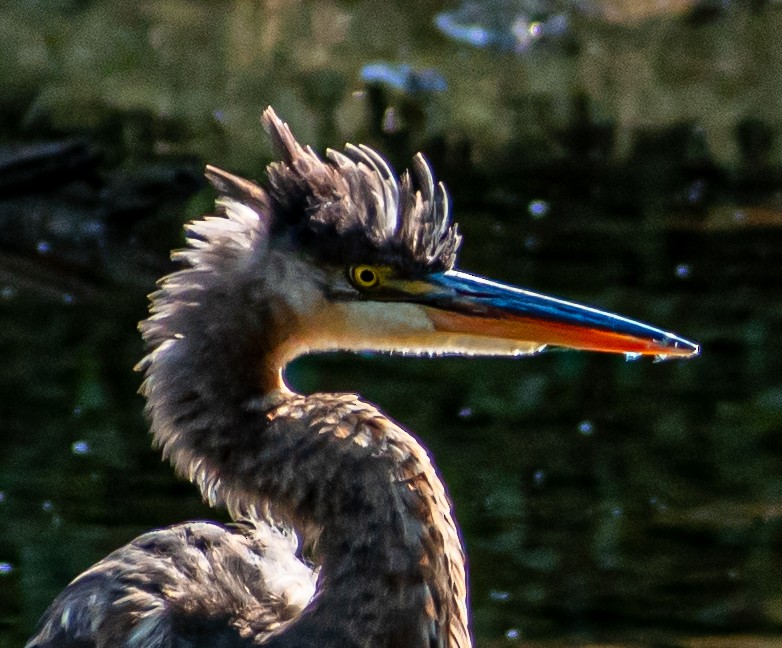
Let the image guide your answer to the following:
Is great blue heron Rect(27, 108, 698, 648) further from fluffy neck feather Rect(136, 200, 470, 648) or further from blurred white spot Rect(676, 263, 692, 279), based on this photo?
blurred white spot Rect(676, 263, 692, 279)

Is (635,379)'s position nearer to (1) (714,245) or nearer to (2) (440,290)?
(1) (714,245)

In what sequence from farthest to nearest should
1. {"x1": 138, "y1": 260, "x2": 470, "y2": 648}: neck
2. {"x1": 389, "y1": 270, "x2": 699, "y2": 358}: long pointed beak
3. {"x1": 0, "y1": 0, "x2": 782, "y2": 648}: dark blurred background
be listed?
{"x1": 0, "y1": 0, "x2": 782, "y2": 648}: dark blurred background → {"x1": 389, "y1": 270, "x2": 699, "y2": 358}: long pointed beak → {"x1": 138, "y1": 260, "x2": 470, "y2": 648}: neck

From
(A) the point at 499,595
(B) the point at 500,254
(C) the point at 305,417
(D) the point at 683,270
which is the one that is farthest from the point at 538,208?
(C) the point at 305,417

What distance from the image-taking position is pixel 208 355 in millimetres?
4141

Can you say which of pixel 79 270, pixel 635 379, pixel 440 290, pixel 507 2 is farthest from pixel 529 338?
pixel 507 2

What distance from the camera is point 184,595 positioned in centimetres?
412

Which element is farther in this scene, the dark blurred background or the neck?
the dark blurred background

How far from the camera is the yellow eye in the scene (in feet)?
14.0

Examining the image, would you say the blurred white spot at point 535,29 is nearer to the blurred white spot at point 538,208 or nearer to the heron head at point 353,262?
the blurred white spot at point 538,208

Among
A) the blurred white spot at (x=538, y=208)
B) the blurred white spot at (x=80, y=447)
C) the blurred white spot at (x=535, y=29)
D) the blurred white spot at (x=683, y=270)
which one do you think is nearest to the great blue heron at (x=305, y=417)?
the blurred white spot at (x=80, y=447)

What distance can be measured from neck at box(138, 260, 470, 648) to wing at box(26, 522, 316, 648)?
0.42 ft

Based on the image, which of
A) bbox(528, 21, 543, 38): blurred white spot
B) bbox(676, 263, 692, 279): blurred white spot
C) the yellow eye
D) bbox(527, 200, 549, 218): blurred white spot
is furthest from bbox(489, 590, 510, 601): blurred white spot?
bbox(528, 21, 543, 38): blurred white spot

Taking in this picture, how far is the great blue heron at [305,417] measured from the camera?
4.02 meters

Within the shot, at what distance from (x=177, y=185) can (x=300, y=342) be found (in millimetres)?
7200
